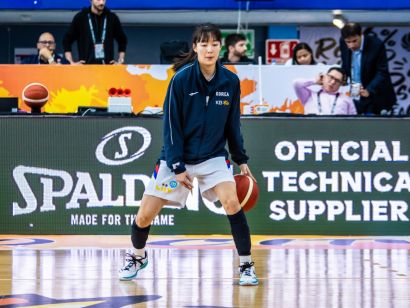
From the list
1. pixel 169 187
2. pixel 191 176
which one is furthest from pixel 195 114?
pixel 169 187

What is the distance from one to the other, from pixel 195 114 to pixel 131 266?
142 centimetres

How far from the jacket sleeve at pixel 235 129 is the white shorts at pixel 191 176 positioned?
17cm

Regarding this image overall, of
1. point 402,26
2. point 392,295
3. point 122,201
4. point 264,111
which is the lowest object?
point 392,295

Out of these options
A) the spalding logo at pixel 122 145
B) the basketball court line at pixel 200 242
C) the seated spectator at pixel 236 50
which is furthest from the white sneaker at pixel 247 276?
the seated spectator at pixel 236 50

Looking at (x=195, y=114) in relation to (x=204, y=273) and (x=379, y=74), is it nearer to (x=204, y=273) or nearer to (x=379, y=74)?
(x=204, y=273)

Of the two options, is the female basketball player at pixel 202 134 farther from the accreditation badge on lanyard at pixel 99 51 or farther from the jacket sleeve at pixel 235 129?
the accreditation badge on lanyard at pixel 99 51

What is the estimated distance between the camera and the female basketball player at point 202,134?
8.98m

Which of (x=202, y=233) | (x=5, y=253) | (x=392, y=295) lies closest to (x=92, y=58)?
(x=202, y=233)

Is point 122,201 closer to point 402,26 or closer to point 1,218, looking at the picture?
point 1,218

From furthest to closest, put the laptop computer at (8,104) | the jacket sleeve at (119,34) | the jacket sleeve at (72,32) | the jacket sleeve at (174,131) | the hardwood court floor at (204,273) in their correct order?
the jacket sleeve at (119,34), the jacket sleeve at (72,32), the laptop computer at (8,104), the jacket sleeve at (174,131), the hardwood court floor at (204,273)

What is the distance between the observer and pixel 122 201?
13031 millimetres

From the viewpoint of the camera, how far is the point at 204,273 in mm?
9828

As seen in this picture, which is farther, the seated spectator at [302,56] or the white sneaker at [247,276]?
the seated spectator at [302,56]

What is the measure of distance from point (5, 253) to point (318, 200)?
3768mm
